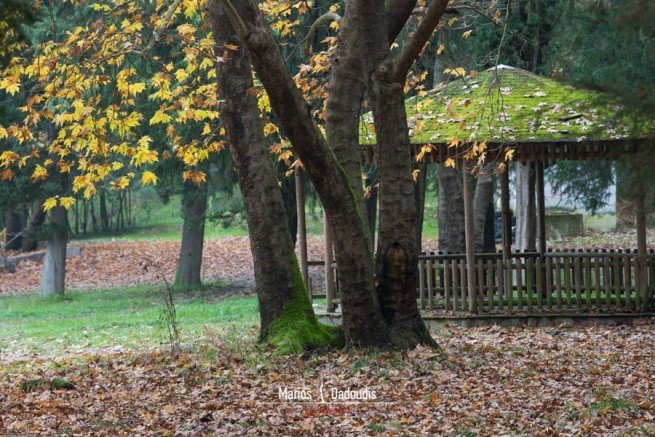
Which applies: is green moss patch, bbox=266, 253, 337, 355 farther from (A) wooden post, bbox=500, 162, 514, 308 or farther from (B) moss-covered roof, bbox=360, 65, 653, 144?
(A) wooden post, bbox=500, 162, 514, 308

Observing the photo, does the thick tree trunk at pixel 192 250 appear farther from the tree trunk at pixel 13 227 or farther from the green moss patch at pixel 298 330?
the green moss patch at pixel 298 330

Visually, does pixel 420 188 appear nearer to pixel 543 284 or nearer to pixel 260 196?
pixel 543 284

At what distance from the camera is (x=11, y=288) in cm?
3422

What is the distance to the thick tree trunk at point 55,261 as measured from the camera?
3084cm

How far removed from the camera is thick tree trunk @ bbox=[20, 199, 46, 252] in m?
30.9

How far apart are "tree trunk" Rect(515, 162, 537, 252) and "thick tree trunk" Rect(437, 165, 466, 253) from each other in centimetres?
137

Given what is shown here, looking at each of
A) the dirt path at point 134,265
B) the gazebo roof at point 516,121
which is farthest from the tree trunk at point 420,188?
the dirt path at point 134,265

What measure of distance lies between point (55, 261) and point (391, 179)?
21.2 metres

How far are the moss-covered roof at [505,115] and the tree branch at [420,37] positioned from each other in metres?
3.11

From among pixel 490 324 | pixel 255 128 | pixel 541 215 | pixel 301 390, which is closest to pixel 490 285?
pixel 490 324

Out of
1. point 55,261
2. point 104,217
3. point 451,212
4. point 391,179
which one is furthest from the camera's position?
point 104,217

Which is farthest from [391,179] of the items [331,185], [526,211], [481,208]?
[481,208]

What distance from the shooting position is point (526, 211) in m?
22.7

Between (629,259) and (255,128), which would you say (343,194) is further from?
(629,259)
